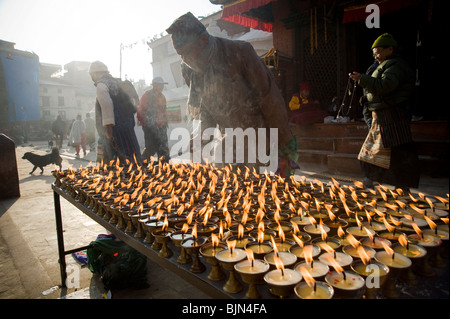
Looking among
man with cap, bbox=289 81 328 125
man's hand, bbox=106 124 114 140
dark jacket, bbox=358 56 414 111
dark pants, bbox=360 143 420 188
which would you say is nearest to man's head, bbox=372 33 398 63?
dark jacket, bbox=358 56 414 111

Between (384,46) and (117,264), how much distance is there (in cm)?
411

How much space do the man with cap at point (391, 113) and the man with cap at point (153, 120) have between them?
4.37 meters

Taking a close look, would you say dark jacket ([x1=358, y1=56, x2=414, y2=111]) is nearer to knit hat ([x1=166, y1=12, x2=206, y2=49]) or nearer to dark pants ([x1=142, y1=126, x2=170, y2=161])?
knit hat ([x1=166, y1=12, x2=206, y2=49])

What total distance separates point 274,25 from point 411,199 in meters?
9.55

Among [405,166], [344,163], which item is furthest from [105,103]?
[344,163]

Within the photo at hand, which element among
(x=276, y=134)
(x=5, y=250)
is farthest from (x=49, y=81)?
(x=276, y=134)

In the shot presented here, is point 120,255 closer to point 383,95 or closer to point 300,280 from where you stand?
point 300,280

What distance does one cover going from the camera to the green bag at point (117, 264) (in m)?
2.82

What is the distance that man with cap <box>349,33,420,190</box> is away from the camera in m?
3.55

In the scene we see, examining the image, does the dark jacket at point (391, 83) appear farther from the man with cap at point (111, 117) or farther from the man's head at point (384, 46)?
the man with cap at point (111, 117)

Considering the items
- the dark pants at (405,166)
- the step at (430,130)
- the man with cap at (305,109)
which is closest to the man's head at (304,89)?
the man with cap at (305,109)

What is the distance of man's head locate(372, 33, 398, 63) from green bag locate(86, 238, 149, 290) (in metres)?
3.86

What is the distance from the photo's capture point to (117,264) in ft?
9.38

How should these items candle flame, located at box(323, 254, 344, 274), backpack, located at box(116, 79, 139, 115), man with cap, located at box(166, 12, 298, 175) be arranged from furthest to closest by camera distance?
backpack, located at box(116, 79, 139, 115) < man with cap, located at box(166, 12, 298, 175) < candle flame, located at box(323, 254, 344, 274)
